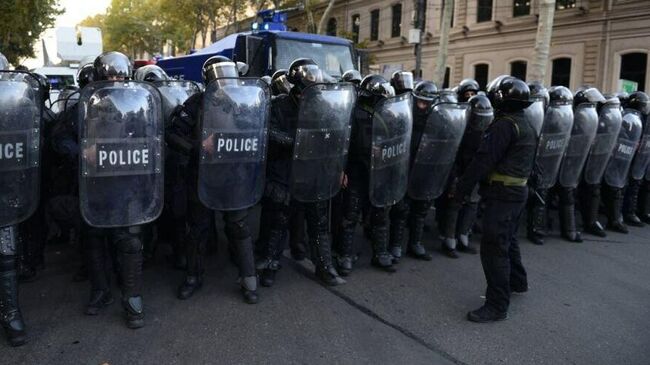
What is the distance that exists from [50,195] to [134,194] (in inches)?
52.7

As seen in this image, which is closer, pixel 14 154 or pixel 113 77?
pixel 14 154

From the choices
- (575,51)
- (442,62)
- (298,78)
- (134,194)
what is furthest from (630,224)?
(575,51)

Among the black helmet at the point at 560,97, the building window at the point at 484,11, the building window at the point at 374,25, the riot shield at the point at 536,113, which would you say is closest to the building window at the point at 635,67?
the building window at the point at 484,11

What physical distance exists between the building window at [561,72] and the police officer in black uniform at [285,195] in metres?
18.3

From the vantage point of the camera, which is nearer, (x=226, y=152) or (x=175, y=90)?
(x=226, y=152)

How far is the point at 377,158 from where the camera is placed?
453 centimetres

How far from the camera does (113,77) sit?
140 inches

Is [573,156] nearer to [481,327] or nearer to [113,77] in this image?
[481,327]

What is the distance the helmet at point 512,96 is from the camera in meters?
3.86

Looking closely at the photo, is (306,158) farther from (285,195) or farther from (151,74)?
(151,74)

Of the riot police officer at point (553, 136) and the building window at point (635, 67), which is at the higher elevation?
the building window at point (635, 67)

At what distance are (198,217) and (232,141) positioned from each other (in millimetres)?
714

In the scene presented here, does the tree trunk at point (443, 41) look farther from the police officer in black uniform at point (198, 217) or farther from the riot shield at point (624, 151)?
the police officer in black uniform at point (198, 217)

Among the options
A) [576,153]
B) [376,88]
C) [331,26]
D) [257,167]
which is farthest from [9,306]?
[331,26]
